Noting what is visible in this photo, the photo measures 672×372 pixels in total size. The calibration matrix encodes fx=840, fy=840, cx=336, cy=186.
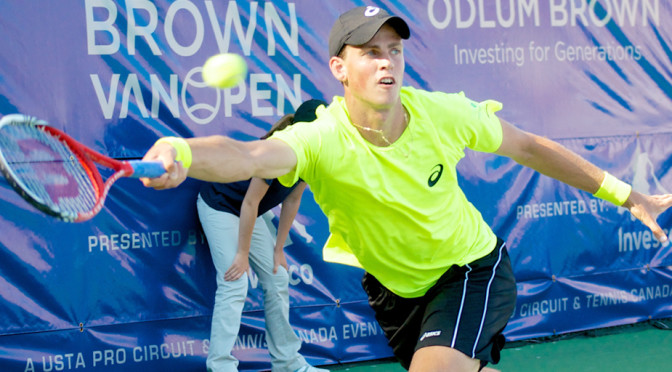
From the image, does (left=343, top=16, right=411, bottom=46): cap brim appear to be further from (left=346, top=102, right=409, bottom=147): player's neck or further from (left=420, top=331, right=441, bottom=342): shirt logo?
(left=420, top=331, right=441, bottom=342): shirt logo

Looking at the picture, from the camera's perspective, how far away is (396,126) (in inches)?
127

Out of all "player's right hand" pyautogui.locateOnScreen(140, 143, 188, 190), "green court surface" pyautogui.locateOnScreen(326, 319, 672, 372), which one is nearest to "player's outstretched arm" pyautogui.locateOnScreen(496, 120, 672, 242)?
"player's right hand" pyautogui.locateOnScreen(140, 143, 188, 190)

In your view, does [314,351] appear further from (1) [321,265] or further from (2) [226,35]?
(2) [226,35]

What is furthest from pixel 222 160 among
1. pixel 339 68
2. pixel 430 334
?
pixel 430 334

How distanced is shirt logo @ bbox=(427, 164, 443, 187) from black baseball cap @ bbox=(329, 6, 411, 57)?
1.68 ft

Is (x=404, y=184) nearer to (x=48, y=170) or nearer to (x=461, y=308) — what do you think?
(x=461, y=308)

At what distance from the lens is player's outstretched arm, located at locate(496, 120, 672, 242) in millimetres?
3434

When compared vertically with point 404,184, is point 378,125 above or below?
above

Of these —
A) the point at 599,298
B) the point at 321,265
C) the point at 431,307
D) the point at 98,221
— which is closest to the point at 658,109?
the point at 599,298

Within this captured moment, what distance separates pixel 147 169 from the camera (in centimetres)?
226

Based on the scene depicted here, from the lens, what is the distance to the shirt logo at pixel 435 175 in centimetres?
322

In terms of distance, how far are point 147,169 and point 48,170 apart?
249 cm

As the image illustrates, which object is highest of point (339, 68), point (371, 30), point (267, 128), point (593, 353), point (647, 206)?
point (371, 30)

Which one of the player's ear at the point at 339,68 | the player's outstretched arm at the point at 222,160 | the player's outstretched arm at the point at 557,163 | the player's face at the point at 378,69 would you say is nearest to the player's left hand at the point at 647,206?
the player's outstretched arm at the point at 557,163
